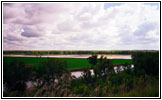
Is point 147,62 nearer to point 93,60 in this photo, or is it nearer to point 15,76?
point 93,60

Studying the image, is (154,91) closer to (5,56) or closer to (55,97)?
(55,97)

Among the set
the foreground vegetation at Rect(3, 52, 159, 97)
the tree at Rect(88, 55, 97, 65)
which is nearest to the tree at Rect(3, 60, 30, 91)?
the foreground vegetation at Rect(3, 52, 159, 97)

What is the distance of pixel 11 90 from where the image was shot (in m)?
4.80

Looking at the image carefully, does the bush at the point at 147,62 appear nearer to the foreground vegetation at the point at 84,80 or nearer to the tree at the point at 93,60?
the foreground vegetation at the point at 84,80

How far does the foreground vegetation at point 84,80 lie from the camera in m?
4.78

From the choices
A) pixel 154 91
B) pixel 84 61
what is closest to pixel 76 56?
pixel 84 61

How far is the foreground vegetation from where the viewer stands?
4781 mm

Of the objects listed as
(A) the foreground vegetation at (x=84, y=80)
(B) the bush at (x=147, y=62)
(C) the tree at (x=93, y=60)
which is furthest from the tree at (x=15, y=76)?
(B) the bush at (x=147, y=62)

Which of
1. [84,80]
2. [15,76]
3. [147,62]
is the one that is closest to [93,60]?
[84,80]

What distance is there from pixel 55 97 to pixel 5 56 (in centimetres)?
208

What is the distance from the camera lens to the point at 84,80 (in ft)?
18.1

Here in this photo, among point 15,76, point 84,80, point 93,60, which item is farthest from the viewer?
point 93,60

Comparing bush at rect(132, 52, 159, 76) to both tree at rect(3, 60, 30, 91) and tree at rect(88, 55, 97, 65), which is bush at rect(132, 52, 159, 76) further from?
tree at rect(3, 60, 30, 91)

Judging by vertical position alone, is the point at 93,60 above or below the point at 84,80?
above
